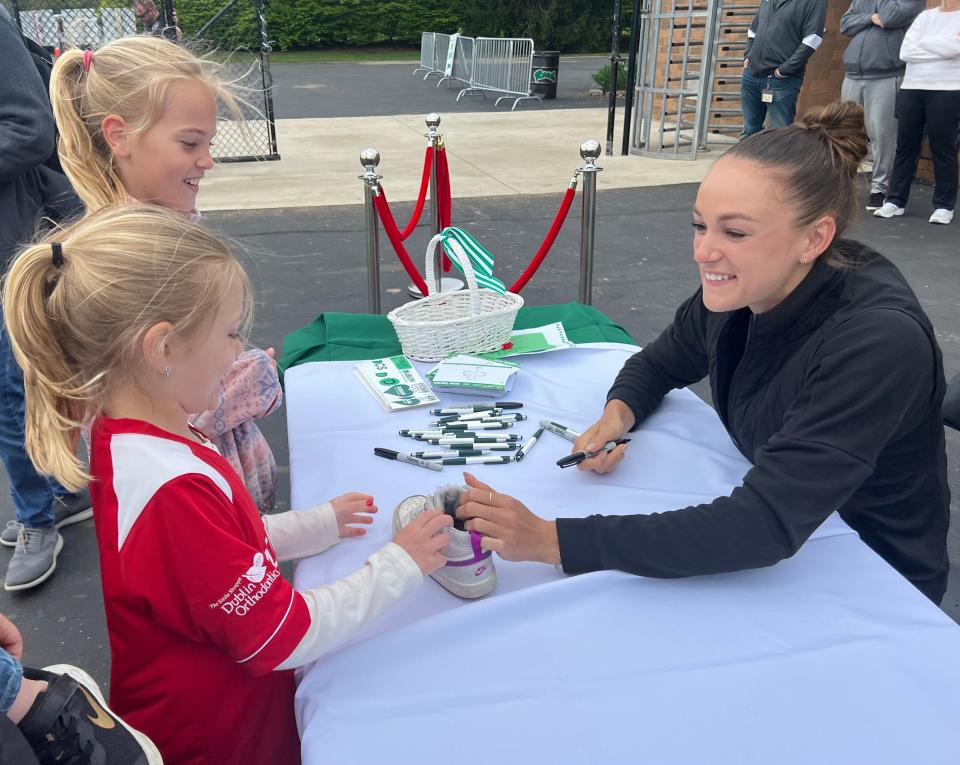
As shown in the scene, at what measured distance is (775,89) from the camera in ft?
25.3

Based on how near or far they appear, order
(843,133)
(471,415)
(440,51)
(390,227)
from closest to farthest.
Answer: (843,133) < (471,415) < (390,227) < (440,51)

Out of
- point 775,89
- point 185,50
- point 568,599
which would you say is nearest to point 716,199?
point 568,599

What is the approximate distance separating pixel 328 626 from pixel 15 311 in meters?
0.66

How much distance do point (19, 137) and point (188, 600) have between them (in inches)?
65.8

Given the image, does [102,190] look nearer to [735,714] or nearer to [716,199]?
[716,199]

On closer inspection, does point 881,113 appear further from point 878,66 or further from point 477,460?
point 477,460

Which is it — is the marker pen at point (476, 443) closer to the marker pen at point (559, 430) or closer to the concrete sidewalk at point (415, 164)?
the marker pen at point (559, 430)

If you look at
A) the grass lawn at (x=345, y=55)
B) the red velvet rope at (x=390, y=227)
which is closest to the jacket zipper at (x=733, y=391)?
the red velvet rope at (x=390, y=227)

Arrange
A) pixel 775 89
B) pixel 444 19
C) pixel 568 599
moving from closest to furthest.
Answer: pixel 568 599 → pixel 775 89 → pixel 444 19

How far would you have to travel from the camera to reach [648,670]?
1176mm

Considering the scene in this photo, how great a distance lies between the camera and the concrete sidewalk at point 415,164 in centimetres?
759

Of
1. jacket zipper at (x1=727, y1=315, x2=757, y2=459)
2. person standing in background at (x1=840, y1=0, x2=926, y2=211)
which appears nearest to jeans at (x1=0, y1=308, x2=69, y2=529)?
jacket zipper at (x1=727, y1=315, x2=757, y2=459)

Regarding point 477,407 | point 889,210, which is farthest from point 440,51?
point 477,407

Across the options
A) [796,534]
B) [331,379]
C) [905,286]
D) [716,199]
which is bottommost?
[331,379]
